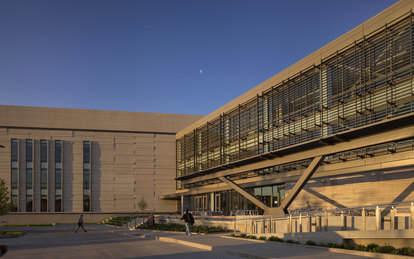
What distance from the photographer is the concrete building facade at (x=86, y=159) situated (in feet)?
199

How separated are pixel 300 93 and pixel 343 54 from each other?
15.6 feet

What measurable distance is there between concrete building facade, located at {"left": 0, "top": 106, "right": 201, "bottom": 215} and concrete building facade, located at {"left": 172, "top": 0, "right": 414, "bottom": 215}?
25806 millimetres

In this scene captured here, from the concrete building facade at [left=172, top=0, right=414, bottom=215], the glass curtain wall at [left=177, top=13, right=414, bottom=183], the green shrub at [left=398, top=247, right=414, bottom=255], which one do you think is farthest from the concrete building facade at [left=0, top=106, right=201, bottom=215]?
the green shrub at [left=398, top=247, right=414, bottom=255]

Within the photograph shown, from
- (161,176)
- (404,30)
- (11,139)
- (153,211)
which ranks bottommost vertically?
(153,211)

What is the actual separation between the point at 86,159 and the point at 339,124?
44406 mm

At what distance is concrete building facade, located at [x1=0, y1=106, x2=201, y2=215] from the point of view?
60719 millimetres

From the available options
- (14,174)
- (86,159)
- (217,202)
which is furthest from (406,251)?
(14,174)

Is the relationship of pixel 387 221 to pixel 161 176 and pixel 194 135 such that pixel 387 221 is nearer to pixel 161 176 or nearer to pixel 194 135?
pixel 194 135

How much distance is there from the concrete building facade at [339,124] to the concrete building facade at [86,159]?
25.8 metres

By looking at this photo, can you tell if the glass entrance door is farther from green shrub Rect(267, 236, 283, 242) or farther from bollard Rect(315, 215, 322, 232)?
bollard Rect(315, 215, 322, 232)

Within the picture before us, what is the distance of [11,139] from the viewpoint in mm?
60844

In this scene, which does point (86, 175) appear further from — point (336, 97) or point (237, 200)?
point (336, 97)

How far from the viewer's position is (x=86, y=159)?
207 feet

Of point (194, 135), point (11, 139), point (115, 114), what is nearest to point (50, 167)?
point (11, 139)
